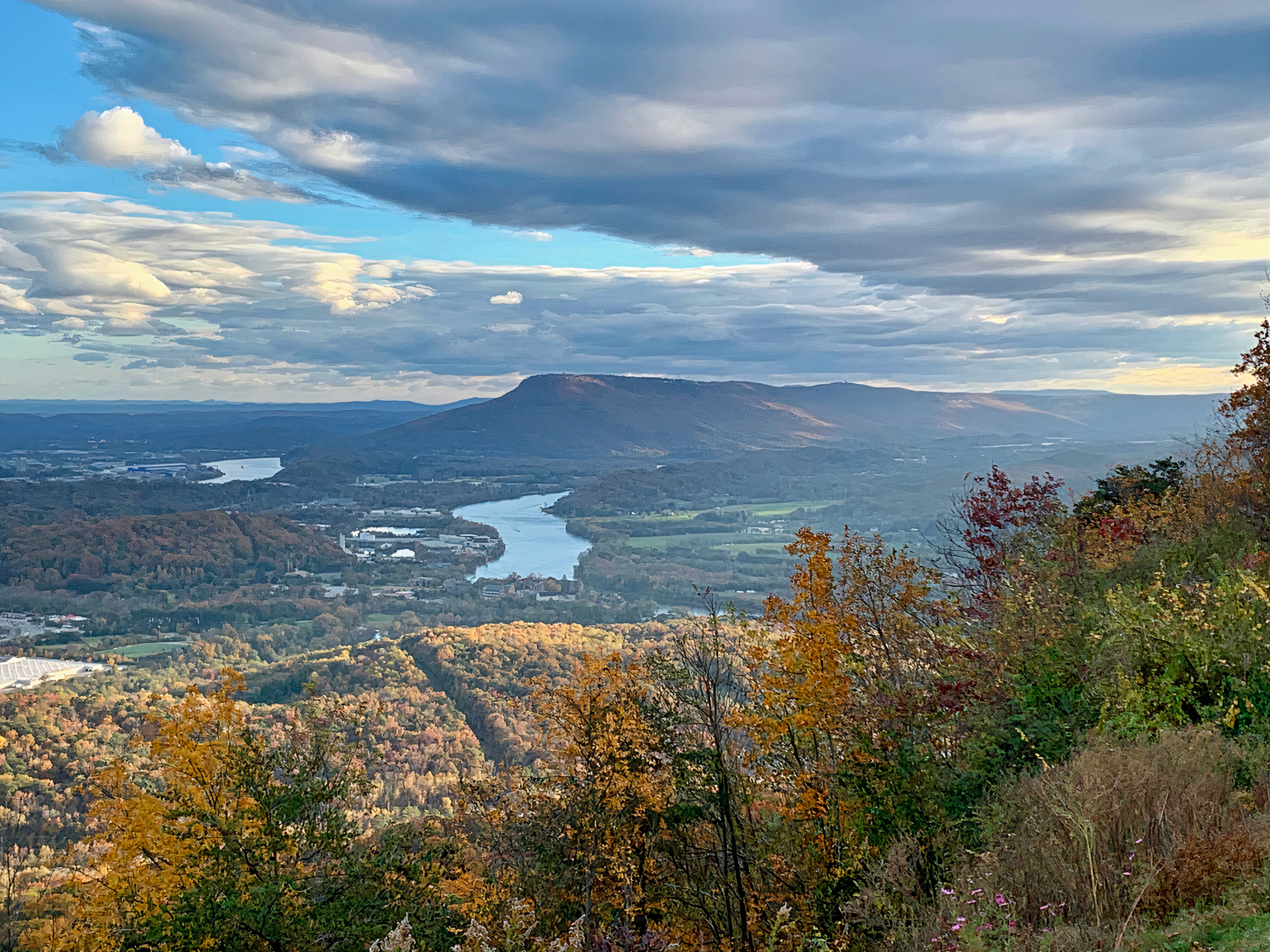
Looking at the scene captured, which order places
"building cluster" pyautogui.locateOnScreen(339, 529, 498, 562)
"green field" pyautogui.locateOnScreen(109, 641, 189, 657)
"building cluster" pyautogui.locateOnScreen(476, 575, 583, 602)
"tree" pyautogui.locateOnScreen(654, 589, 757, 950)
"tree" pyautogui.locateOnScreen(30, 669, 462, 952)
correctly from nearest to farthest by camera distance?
1. "tree" pyautogui.locateOnScreen(654, 589, 757, 950)
2. "tree" pyautogui.locateOnScreen(30, 669, 462, 952)
3. "green field" pyautogui.locateOnScreen(109, 641, 189, 657)
4. "building cluster" pyautogui.locateOnScreen(476, 575, 583, 602)
5. "building cluster" pyautogui.locateOnScreen(339, 529, 498, 562)

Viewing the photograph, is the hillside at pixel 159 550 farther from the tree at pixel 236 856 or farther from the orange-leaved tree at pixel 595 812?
the orange-leaved tree at pixel 595 812

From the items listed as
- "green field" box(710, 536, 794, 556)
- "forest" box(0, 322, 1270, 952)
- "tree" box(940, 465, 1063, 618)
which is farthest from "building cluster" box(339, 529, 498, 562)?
"forest" box(0, 322, 1270, 952)

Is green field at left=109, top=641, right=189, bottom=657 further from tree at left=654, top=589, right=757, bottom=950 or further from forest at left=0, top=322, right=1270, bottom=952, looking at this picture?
tree at left=654, top=589, right=757, bottom=950

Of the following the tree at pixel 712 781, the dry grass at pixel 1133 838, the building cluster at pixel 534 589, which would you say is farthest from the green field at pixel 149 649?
the dry grass at pixel 1133 838

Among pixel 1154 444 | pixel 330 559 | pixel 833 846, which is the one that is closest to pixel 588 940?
pixel 833 846

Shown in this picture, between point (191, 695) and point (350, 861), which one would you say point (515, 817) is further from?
point (191, 695)

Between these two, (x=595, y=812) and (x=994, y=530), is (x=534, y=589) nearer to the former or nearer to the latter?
(x=994, y=530)

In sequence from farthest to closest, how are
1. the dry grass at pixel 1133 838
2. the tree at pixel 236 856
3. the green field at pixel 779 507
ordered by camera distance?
the green field at pixel 779 507 → the tree at pixel 236 856 → the dry grass at pixel 1133 838
